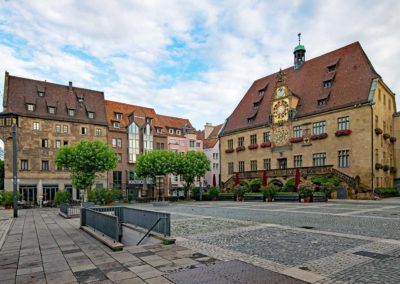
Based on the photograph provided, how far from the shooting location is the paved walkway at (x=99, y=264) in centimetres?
700

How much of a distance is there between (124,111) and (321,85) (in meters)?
36.7

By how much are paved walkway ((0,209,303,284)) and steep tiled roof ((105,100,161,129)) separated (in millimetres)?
47655

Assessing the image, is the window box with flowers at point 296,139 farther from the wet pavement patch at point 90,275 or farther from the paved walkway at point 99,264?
the wet pavement patch at point 90,275

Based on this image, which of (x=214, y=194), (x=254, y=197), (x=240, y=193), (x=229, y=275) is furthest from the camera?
(x=214, y=194)

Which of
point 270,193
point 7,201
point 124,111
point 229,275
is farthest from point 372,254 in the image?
point 124,111

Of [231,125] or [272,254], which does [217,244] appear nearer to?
[272,254]

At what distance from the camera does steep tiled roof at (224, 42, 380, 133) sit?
3934 cm

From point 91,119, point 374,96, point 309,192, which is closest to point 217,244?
point 309,192

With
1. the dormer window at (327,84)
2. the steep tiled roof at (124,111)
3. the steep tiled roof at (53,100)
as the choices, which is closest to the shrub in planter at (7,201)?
the steep tiled roof at (53,100)

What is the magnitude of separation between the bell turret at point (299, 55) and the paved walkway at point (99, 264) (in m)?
47.6

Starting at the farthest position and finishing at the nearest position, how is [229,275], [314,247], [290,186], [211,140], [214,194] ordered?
[211,140] < [214,194] < [290,186] < [314,247] < [229,275]

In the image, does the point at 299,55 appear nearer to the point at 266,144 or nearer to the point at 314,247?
the point at 266,144

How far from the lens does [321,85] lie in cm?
4431

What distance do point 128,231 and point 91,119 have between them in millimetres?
42601
